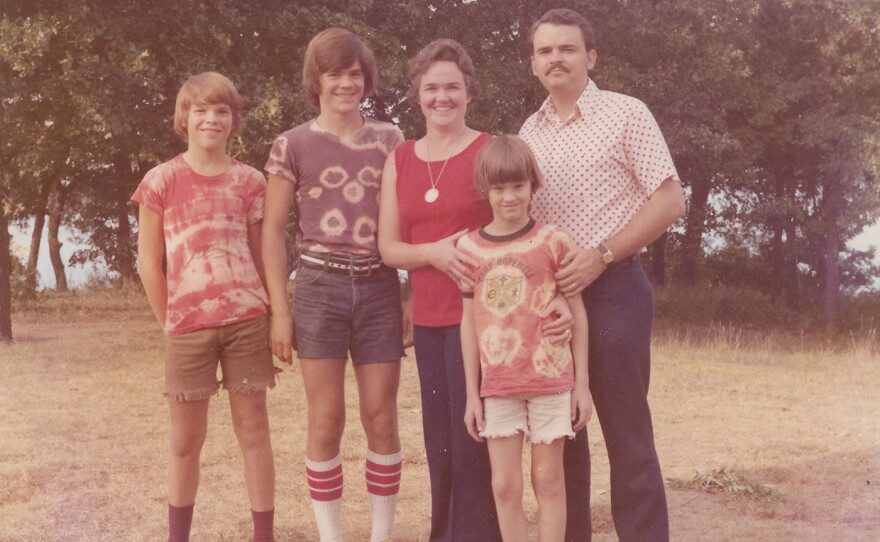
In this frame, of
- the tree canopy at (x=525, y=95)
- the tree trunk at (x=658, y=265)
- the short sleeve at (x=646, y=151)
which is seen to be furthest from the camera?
the tree trunk at (x=658, y=265)

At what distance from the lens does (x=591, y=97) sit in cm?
327

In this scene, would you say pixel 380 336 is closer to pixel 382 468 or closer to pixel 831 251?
pixel 382 468

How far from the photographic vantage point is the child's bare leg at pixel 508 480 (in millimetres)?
3168

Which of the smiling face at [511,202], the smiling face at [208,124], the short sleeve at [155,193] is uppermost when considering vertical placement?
the smiling face at [208,124]

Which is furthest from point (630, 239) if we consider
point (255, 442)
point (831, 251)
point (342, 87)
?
point (831, 251)

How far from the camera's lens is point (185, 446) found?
365cm

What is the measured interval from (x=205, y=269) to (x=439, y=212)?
932 millimetres

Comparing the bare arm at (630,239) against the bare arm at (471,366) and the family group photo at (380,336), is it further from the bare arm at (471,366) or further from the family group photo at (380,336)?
the bare arm at (471,366)

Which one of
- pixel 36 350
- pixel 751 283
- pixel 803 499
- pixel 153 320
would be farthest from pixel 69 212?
pixel 803 499

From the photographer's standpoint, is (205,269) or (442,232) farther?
(205,269)

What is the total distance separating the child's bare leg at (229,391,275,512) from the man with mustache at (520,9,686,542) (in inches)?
51.7

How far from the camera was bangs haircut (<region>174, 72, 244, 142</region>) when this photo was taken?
3553 mm

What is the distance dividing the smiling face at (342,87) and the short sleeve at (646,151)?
3.49 feet

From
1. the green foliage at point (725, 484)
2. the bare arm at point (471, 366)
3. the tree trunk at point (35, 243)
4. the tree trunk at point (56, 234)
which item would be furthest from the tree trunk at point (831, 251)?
the tree trunk at point (56, 234)
